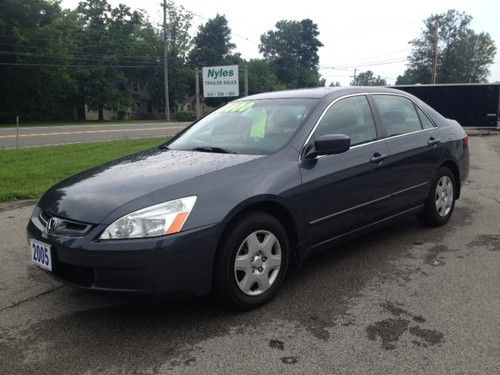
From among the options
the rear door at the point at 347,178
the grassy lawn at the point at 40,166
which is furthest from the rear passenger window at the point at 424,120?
the grassy lawn at the point at 40,166

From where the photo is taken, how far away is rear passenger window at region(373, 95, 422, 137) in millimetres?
4905

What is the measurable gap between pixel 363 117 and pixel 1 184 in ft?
20.3

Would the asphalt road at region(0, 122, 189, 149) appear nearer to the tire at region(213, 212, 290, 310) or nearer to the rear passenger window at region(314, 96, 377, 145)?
the rear passenger window at region(314, 96, 377, 145)

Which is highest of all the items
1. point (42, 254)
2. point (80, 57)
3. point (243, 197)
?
point (80, 57)

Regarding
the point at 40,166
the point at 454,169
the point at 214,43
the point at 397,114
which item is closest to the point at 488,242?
the point at 454,169

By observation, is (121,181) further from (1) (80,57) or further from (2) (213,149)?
(1) (80,57)

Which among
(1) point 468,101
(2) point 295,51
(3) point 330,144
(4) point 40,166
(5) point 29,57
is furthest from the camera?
(2) point 295,51

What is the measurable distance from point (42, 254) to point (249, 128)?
6.34ft

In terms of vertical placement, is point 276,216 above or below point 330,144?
below

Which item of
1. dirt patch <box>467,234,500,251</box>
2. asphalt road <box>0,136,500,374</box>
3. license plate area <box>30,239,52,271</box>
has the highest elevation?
license plate area <box>30,239,52,271</box>

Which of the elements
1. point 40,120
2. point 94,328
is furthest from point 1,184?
point 40,120

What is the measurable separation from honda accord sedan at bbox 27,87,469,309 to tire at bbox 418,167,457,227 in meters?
0.10

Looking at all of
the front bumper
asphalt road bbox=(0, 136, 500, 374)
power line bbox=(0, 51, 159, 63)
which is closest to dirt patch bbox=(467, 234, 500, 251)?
asphalt road bbox=(0, 136, 500, 374)

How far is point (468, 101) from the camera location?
75.5 ft
